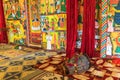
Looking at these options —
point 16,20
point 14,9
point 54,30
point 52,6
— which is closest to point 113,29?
point 54,30

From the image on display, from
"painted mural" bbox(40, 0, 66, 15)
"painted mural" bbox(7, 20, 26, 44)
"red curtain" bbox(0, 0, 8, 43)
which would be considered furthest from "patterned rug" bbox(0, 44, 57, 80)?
"red curtain" bbox(0, 0, 8, 43)

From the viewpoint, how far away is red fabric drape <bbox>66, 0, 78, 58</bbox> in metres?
3.27

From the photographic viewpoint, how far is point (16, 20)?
4734 millimetres

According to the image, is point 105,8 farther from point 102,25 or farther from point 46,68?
point 46,68

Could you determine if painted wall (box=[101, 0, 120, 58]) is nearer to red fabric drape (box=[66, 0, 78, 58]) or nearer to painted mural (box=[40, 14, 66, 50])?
red fabric drape (box=[66, 0, 78, 58])

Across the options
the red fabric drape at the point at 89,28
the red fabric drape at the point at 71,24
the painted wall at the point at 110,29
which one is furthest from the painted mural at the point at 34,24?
the painted wall at the point at 110,29

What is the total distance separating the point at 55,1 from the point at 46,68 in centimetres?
180

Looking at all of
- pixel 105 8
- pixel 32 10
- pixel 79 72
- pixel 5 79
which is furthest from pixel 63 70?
pixel 32 10

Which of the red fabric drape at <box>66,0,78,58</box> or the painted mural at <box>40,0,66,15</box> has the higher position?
the painted mural at <box>40,0,66,15</box>

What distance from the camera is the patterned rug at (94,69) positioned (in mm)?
2311

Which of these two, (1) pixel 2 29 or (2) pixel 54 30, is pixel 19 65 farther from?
(1) pixel 2 29

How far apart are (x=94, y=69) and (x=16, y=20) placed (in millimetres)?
3156

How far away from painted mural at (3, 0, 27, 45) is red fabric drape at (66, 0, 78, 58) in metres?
1.71

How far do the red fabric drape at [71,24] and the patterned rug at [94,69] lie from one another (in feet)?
1.20
